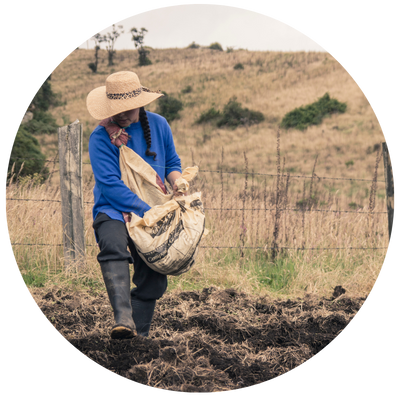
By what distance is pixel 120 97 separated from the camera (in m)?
2.60

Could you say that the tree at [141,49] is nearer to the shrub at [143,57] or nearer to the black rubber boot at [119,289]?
the shrub at [143,57]

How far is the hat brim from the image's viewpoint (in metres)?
2.57

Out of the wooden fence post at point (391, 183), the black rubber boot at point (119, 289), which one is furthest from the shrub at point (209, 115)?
the black rubber boot at point (119, 289)

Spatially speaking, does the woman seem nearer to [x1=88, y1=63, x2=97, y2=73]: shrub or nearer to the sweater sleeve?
the sweater sleeve

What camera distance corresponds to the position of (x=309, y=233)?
491 centimetres

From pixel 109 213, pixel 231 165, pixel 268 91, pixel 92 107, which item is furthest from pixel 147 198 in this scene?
pixel 268 91

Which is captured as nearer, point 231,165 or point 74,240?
point 74,240

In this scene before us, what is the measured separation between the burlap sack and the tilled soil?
685mm

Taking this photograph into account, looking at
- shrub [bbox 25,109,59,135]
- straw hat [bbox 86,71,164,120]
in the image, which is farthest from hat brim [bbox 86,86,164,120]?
shrub [bbox 25,109,59,135]

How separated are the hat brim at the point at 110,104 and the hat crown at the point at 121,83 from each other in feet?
0.21

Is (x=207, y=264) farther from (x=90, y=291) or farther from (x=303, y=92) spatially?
(x=303, y=92)

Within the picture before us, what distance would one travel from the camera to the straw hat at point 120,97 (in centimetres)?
258

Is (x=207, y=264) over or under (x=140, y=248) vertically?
under

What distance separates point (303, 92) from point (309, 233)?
19.2 m
